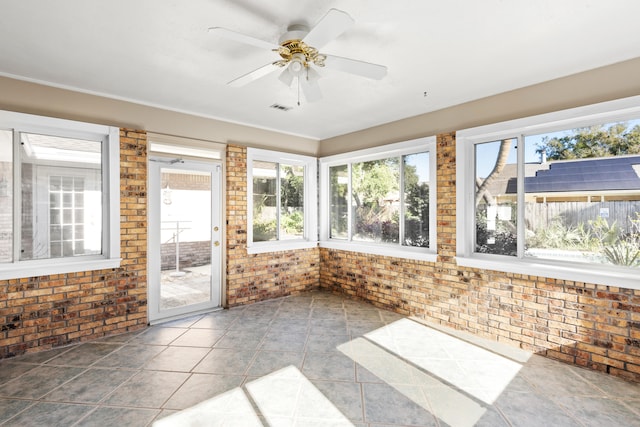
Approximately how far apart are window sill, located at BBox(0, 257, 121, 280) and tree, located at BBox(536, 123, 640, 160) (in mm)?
5043

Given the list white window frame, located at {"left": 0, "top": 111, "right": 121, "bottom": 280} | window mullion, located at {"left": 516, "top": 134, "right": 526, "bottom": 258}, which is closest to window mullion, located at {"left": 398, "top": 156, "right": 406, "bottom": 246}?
window mullion, located at {"left": 516, "top": 134, "right": 526, "bottom": 258}

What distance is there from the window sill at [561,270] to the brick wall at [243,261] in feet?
9.29

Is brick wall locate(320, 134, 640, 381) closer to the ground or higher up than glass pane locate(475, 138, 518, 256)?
closer to the ground

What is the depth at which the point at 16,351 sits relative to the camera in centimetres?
312

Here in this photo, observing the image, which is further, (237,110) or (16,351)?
(237,110)

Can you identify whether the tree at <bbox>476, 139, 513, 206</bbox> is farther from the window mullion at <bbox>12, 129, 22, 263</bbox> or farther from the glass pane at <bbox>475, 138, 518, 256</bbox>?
the window mullion at <bbox>12, 129, 22, 263</bbox>

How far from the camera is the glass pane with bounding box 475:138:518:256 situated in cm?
354

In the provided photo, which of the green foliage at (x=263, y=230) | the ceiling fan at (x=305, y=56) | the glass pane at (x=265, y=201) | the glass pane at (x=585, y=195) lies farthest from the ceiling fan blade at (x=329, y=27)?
the green foliage at (x=263, y=230)

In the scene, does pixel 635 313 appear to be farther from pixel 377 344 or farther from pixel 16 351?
pixel 16 351

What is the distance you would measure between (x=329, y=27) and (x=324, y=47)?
0.72m

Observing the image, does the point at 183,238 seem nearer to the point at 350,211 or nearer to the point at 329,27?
the point at 350,211

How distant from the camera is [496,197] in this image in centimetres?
365

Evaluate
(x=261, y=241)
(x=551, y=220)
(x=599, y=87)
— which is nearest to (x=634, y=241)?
(x=551, y=220)

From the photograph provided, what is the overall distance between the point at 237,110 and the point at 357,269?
3051 mm
